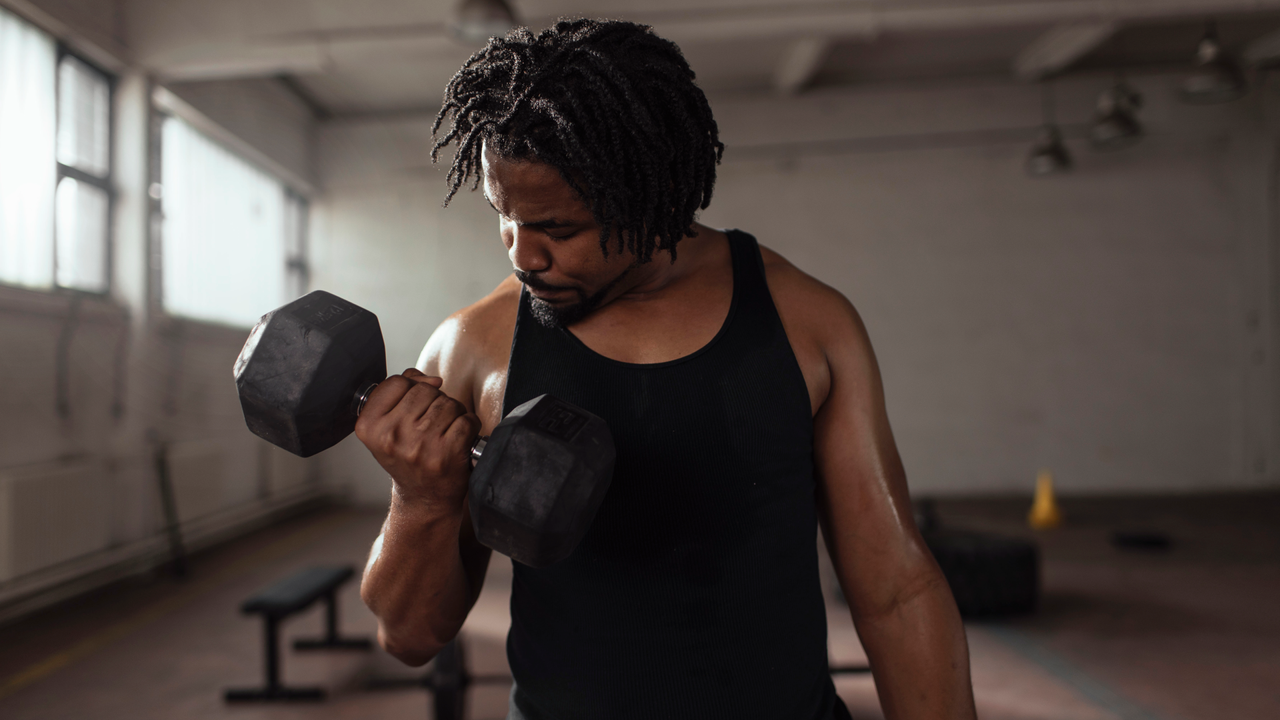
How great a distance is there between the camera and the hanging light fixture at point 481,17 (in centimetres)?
357

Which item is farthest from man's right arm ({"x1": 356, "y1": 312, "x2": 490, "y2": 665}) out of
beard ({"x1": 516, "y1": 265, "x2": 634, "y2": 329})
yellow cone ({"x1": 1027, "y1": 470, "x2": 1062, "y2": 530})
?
yellow cone ({"x1": 1027, "y1": 470, "x2": 1062, "y2": 530})

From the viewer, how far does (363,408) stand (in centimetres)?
76

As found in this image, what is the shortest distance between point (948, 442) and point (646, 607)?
21.6 feet

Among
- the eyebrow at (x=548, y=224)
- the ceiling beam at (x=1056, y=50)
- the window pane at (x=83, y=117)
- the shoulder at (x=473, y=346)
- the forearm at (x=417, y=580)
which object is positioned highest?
the ceiling beam at (x=1056, y=50)

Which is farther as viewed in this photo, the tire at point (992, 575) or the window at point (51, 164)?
the tire at point (992, 575)

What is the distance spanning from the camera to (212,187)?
4.14 metres

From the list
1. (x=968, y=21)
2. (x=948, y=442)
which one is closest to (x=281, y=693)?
(x=968, y=21)

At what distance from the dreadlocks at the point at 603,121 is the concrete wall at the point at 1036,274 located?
20.0 feet

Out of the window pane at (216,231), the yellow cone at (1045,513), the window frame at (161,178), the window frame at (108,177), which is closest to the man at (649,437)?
the window pane at (216,231)

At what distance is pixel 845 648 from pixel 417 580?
2.77m

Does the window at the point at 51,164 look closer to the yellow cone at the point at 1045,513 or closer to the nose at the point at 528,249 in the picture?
the nose at the point at 528,249

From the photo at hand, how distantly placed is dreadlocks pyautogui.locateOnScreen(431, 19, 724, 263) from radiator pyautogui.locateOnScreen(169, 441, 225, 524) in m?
4.52

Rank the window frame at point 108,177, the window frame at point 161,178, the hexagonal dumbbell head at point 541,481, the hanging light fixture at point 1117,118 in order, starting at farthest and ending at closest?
the hanging light fixture at point 1117,118
the window frame at point 161,178
the window frame at point 108,177
the hexagonal dumbbell head at point 541,481

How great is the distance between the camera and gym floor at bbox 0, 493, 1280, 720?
265 cm
